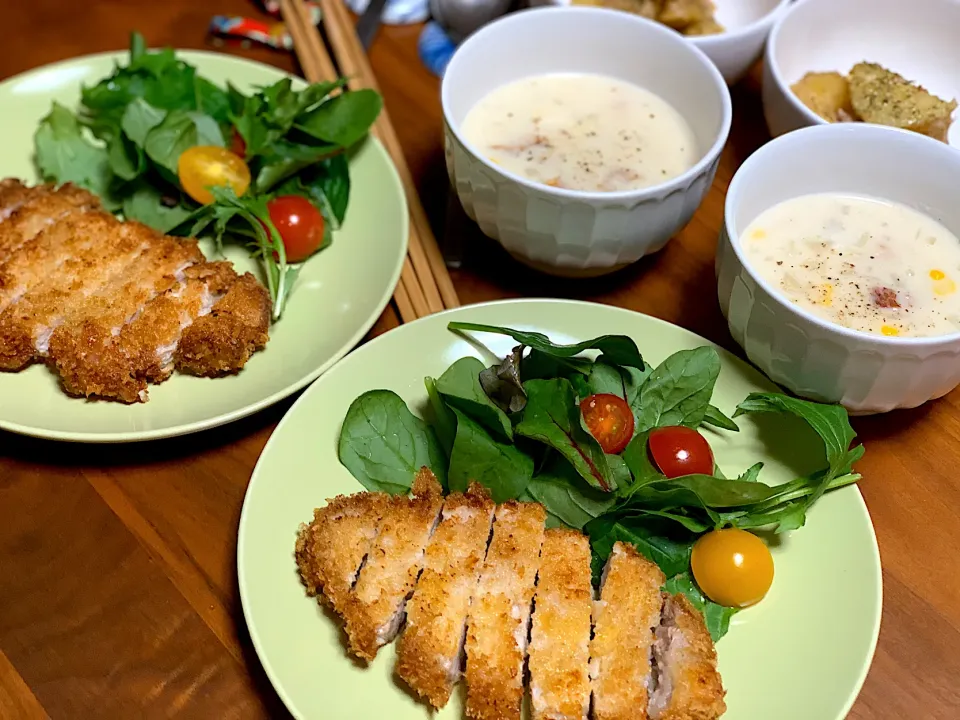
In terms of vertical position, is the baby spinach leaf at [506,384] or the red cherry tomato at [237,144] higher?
the red cherry tomato at [237,144]

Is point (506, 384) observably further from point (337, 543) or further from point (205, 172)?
point (205, 172)

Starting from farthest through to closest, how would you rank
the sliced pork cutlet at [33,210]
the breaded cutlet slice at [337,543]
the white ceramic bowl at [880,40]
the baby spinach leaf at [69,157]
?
the white ceramic bowl at [880,40], the baby spinach leaf at [69,157], the sliced pork cutlet at [33,210], the breaded cutlet slice at [337,543]

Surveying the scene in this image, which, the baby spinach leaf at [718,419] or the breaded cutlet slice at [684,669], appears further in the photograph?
the baby spinach leaf at [718,419]

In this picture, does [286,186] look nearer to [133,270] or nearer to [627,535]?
[133,270]

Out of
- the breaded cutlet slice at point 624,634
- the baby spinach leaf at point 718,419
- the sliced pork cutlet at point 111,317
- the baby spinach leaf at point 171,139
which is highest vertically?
the baby spinach leaf at point 171,139

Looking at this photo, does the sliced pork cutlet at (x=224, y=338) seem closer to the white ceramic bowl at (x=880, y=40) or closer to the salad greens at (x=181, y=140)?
the salad greens at (x=181, y=140)

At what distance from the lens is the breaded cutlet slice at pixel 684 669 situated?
1.40 metres

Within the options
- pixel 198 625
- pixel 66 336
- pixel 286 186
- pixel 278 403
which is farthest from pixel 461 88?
pixel 198 625

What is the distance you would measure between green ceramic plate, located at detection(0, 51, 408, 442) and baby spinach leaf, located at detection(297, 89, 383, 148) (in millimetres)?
63

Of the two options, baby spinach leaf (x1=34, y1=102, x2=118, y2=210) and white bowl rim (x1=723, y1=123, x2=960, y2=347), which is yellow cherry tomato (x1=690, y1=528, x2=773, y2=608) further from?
baby spinach leaf (x1=34, y1=102, x2=118, y2=210)

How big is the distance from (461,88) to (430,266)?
1.39 feet

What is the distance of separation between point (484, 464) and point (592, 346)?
0.31 m

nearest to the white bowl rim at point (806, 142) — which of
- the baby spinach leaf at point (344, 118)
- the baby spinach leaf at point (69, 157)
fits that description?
the baby spinach leaf at point (344, 118)

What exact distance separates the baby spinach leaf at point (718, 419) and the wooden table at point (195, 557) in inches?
13.8
